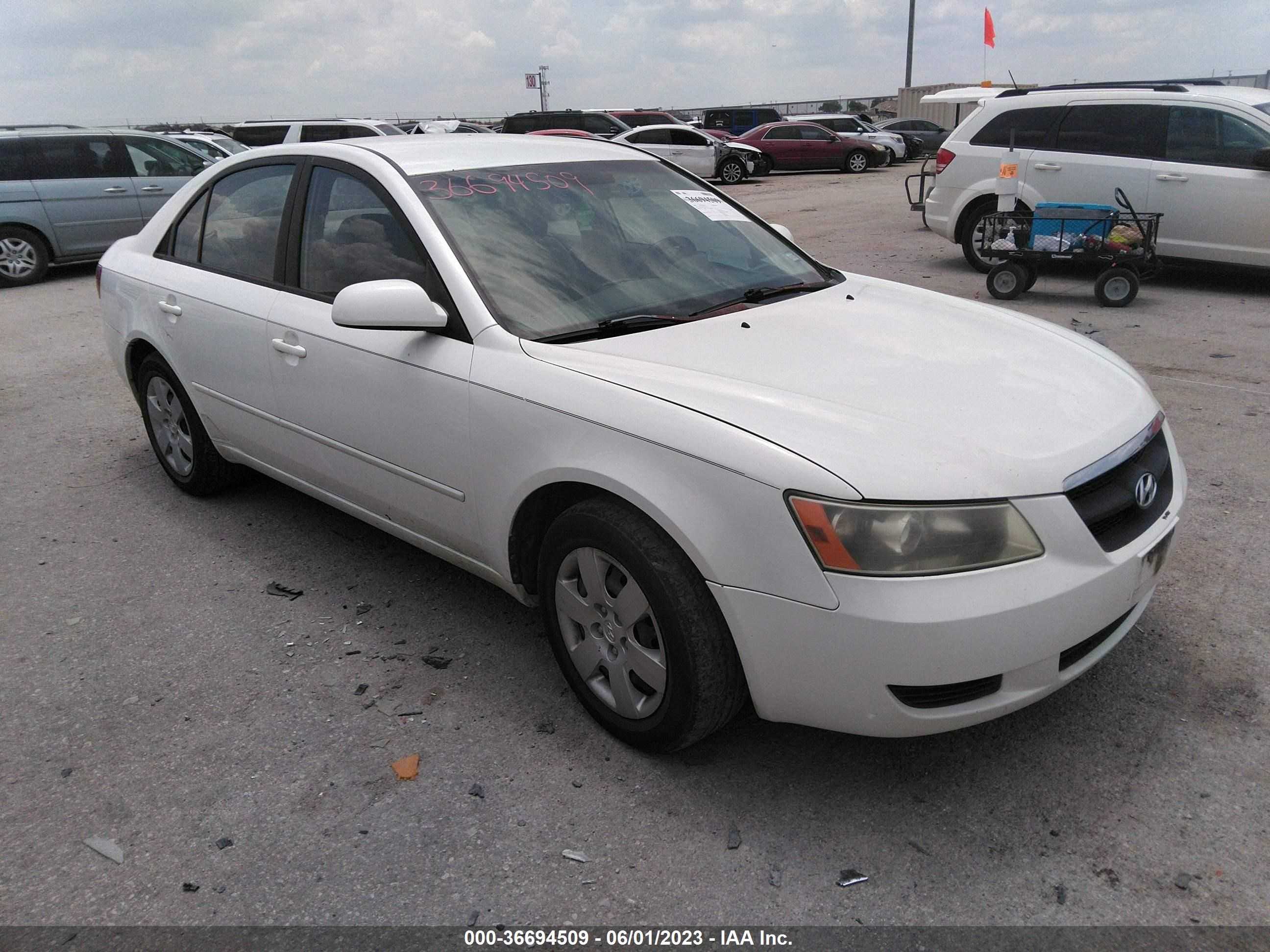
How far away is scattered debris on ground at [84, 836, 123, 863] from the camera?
100 inches

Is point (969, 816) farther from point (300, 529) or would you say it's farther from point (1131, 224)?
point (1131, 224)

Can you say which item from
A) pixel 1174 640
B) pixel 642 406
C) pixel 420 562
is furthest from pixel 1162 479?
pixel 420 562

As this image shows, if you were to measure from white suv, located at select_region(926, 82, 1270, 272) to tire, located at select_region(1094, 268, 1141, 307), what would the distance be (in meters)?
0.71

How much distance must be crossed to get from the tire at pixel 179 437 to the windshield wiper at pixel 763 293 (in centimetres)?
251

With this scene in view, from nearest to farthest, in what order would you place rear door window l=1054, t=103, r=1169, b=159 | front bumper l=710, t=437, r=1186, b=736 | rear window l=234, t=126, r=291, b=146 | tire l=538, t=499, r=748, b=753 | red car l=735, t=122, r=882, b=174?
front bumper l=710, t=437, r=1186, b=736 < tire l=538, t=499, r=748, b=753 < rear door window l=1054, t=103, r=1169, b=159 < rear window l=234, t=126, r=291, b=146 < red car l=735, t=122, r=882, b=174

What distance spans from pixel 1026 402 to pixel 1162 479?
1.70 feet

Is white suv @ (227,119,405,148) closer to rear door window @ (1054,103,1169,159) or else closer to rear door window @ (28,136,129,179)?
rear door window @ (28,136,129,179)

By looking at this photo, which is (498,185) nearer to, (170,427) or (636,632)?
(636,632)

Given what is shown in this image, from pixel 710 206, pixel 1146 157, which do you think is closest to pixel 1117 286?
pixel 1146 157

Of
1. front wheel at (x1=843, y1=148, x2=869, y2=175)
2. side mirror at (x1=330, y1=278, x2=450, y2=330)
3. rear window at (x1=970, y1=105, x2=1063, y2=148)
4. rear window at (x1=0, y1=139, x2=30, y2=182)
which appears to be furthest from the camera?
front wheel at (x1=843, y1=148, x2=869, y2=175)

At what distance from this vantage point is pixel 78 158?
1238 centimetres

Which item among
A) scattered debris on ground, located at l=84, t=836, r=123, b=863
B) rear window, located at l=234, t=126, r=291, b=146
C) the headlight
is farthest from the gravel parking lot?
rear window, located at l=234, t=126, r=291, b=146

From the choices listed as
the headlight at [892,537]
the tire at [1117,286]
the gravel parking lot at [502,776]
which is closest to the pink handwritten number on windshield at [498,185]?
the gravel parking lot at [502,776]

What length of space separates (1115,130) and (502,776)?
8.92 m
